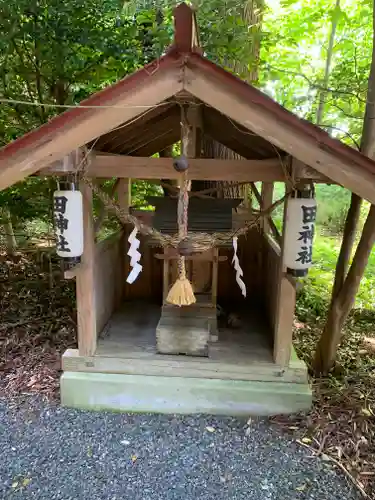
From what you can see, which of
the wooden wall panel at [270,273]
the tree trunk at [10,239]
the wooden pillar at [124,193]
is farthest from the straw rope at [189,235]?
the tree trunk at [10,239]

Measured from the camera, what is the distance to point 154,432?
11.0 ft

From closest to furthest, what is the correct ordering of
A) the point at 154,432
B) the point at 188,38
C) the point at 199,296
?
the point at 188,38, the point at 154,432, the point at 199,296

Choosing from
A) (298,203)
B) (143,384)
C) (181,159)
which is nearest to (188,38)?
(181,159)

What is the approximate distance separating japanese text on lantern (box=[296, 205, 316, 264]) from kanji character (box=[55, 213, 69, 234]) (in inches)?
69.9

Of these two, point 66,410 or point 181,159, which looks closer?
point 181,159

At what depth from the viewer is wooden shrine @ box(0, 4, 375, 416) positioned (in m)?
2.54

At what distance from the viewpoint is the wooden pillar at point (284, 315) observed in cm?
330

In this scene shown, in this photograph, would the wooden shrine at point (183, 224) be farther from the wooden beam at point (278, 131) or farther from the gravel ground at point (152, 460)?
the gravel ground at point (152, 460)

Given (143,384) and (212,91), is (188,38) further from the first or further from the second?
(143,384)

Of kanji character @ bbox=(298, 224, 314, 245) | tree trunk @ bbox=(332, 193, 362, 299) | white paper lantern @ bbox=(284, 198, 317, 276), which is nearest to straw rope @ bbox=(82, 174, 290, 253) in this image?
white paper lantern @ bbox=(284, 198, 317, 276)

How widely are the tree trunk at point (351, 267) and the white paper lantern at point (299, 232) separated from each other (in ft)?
2.92

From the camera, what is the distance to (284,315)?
336 centimetres

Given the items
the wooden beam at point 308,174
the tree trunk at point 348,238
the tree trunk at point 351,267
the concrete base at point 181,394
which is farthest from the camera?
the tree trunk at point 348,238

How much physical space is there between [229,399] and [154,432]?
0.69 meters
